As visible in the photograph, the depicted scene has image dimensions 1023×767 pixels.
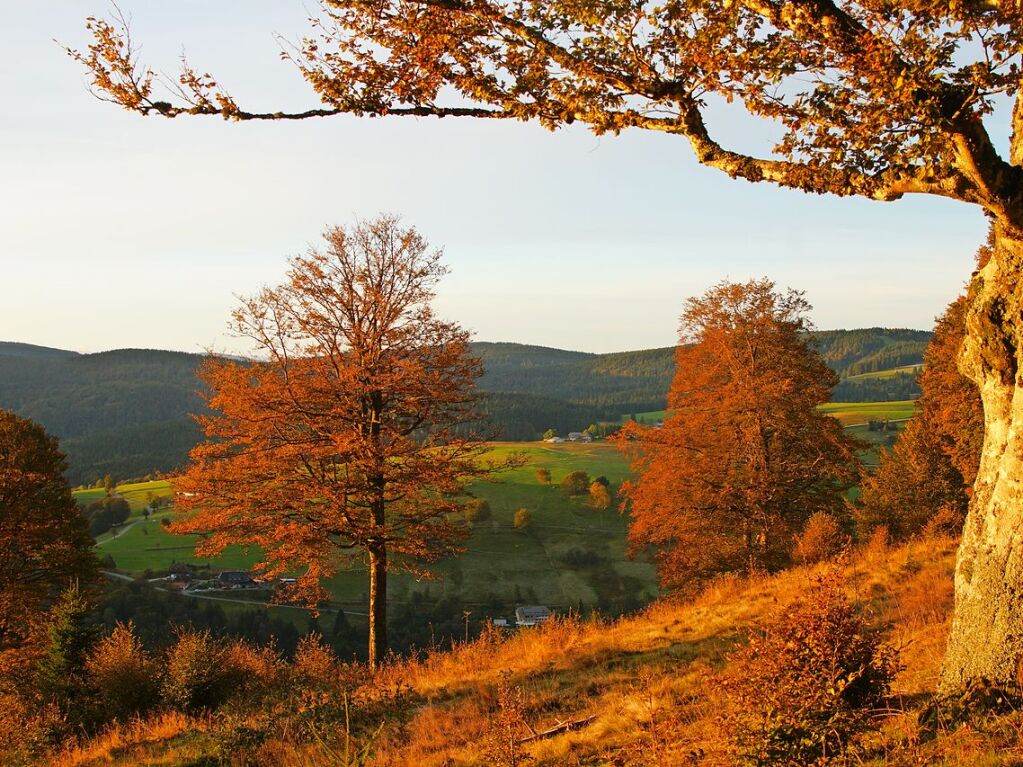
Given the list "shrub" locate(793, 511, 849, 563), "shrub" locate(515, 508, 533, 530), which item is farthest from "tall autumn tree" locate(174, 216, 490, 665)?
"shrub" locate(515, 508, 533, 530)

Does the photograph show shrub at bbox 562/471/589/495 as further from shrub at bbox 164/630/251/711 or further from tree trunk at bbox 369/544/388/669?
shrub at bbox 164/630/251/711

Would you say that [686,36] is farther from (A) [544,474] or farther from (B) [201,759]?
(A) [544,474]

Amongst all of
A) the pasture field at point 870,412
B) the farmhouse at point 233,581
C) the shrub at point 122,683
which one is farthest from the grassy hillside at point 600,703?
the pasture field at point 870,412

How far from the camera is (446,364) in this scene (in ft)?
50.2

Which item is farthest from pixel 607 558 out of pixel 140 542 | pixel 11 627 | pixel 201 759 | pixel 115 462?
pixel 115 462

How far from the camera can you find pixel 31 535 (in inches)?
822

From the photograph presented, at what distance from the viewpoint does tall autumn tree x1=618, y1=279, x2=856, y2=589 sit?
20.7m

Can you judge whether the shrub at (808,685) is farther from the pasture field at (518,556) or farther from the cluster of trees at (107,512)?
the cluster of trees at (107,512)

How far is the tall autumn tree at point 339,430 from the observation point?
1452cm

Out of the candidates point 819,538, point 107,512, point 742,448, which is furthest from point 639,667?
point 107,512

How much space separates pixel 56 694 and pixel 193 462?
574 centimetres

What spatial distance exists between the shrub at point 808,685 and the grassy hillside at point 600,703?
0.65 feet

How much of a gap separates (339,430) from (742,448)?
13.6m

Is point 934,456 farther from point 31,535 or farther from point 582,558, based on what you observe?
point 582,558
